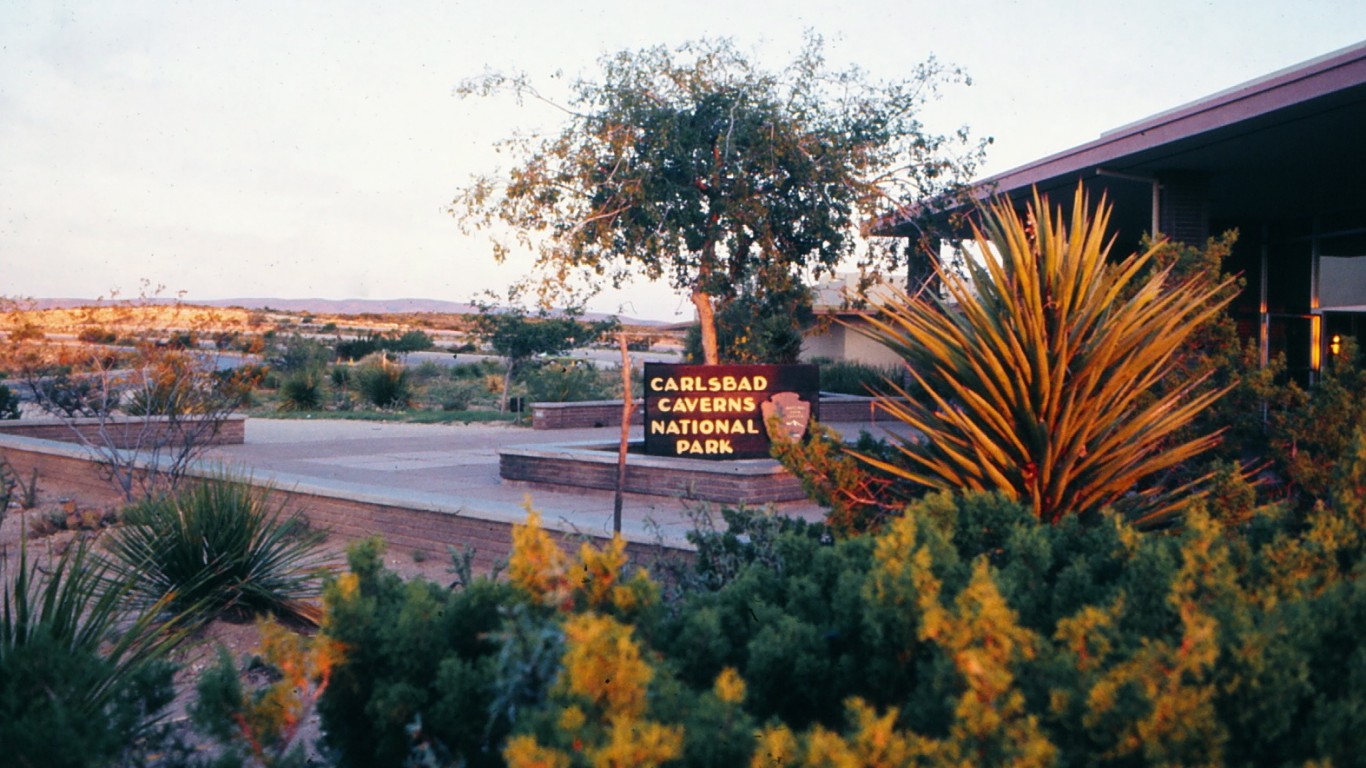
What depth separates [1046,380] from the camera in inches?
197

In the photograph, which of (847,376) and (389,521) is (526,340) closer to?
(847,376)

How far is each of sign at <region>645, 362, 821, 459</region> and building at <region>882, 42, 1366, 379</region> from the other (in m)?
2.97

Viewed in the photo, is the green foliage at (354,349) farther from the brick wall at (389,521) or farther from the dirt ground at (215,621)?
the dirt ground at (215,621)

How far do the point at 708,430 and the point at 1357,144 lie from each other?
7973 millimetres

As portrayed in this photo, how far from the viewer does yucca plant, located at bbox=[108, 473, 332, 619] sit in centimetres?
764

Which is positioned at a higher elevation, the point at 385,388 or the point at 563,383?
the point at 563,383

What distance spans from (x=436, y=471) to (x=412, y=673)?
11860 millimetres

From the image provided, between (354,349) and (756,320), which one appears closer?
(756,320)

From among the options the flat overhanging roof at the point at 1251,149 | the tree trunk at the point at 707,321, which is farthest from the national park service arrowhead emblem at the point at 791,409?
the flat overhanging roof at the point at 1251,149

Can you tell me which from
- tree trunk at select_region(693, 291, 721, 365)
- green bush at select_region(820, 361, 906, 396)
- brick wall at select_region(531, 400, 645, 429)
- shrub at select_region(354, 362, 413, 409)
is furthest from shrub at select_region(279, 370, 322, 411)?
tree trunk at select_region(693, 291, 721, 365)

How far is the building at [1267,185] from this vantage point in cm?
1134

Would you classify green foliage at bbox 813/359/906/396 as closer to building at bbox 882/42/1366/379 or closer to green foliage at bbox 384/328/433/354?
building at bbox 882/42/1366/379

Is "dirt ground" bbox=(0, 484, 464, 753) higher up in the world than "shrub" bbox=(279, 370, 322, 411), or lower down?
lower down

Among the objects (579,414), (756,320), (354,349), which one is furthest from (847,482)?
(354,349)
